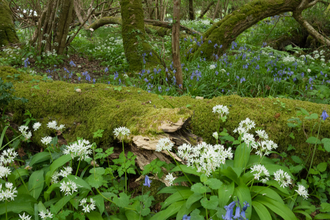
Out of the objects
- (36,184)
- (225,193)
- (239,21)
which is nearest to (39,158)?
(36,184)

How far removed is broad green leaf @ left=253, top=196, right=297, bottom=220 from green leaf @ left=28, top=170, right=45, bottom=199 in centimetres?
171

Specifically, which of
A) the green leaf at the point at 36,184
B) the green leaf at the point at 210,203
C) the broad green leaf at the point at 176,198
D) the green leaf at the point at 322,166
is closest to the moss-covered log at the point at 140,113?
Answer: the green leaf at the point at 322,166

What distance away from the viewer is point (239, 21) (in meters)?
6.02

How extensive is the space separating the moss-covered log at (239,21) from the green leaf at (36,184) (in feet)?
15.7

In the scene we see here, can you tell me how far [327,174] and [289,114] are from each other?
671 mm

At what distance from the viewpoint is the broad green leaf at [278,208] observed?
1537mm

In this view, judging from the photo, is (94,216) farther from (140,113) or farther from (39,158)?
(140,113)

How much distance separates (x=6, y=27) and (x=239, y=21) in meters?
7.06

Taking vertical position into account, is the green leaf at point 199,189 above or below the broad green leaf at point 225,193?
above

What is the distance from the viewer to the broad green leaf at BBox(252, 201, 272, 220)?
1.49 m

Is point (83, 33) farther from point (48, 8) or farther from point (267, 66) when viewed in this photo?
point (267, 66)

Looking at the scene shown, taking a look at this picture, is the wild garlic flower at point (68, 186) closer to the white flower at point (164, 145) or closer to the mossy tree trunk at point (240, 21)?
the white flower at point (164, 145)

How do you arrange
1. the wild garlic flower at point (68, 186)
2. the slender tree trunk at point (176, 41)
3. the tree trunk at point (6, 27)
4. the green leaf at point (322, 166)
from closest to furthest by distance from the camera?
the wild garlic flower at point (68, 186), the green leaf at point (322, 166), the slender tree trunk at point (176, 41), the tree trunk at point (6, 27)

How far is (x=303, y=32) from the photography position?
8023mm
